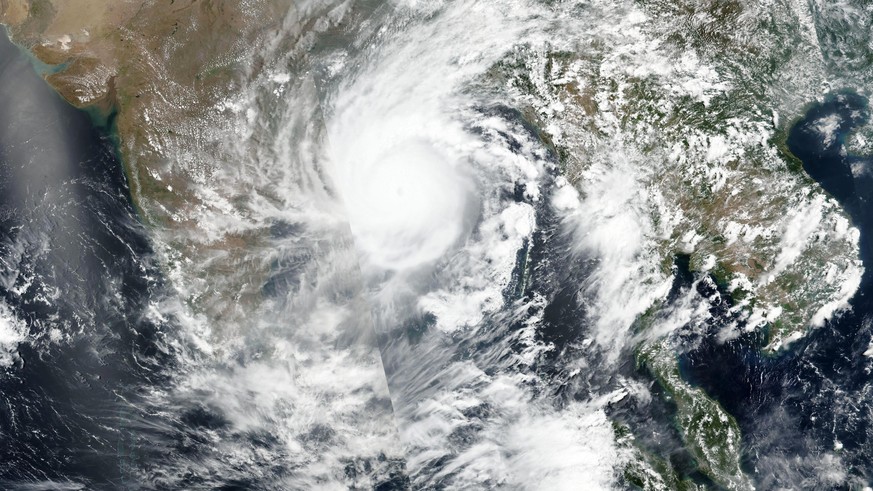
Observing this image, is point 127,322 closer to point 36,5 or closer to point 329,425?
point 329,425

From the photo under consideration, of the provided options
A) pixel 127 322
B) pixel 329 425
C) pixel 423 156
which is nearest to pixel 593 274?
pixel 423 156

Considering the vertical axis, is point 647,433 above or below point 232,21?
below

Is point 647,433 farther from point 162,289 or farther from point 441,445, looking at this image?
point 162,289

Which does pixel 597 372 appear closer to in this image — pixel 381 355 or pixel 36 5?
pixel 381 355

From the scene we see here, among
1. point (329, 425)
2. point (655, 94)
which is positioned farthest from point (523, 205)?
point (329, 425)

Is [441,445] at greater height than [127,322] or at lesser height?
lesser

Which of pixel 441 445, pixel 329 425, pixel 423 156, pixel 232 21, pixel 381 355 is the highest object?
pixel 232 21

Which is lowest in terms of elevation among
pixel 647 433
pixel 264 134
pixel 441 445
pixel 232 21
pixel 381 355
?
pixel 647 433
